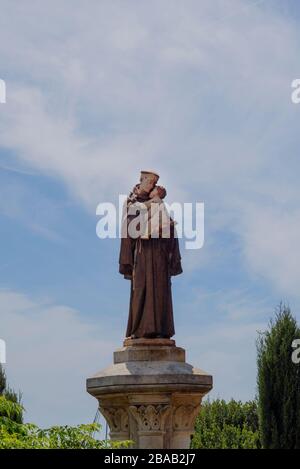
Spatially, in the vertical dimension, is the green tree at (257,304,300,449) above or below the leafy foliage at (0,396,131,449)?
above

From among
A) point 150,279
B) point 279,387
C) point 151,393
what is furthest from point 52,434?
point 279,387

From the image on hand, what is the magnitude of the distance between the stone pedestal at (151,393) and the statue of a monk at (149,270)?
30 centimetres

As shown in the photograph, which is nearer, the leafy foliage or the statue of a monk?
the leafy foliage

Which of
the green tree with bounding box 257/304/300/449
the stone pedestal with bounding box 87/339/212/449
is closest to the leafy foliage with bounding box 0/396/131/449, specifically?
the stone pedestal with bounding box 87/339/212/449

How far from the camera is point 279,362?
2748 cm

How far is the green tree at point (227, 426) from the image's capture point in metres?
30.7

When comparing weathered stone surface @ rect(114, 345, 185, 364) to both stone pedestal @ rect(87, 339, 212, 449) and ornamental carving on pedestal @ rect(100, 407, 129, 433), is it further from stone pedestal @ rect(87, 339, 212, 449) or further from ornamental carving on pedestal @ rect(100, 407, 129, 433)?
ornamental carving on pedestal @ rect(100, 407, 129, 433)

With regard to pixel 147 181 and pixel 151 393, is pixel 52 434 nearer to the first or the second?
pixel 151 393

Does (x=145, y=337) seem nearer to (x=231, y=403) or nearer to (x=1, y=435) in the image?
(x=1, y=435)

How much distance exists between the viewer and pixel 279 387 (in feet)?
89.1

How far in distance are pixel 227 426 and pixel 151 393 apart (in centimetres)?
1716

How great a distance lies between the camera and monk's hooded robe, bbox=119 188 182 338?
15.9 meters
